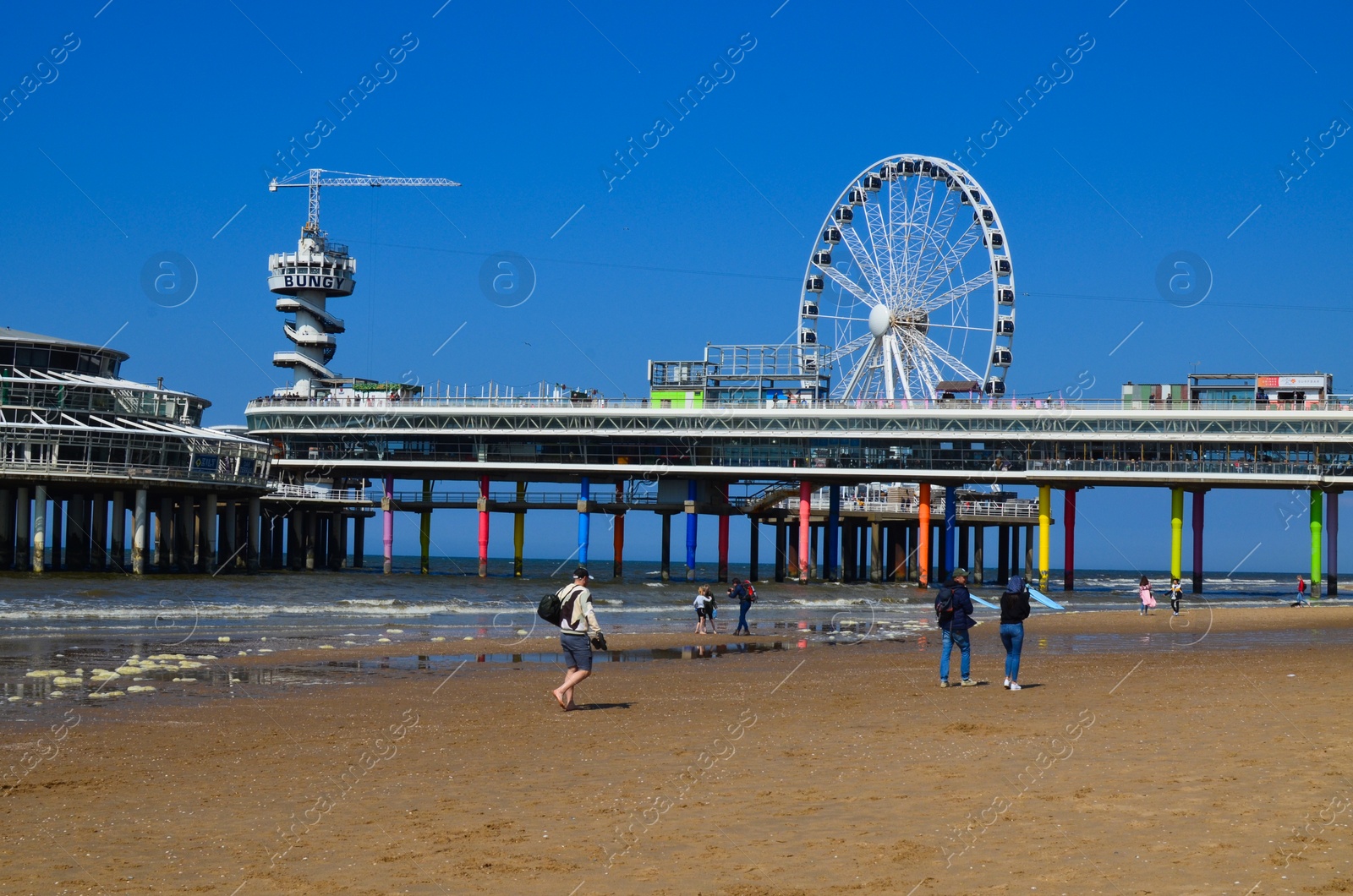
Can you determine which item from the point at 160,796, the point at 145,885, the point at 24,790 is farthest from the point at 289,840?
the point at 24,790

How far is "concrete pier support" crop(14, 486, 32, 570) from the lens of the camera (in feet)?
197

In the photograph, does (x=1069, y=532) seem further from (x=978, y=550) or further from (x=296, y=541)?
(x=296, y=541)

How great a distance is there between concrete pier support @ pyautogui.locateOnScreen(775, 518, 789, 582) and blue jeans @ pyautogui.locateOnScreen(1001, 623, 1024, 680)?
53.1 meters

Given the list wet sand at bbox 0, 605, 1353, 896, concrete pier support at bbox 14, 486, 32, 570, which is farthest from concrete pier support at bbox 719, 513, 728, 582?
wet sand at bbox 0, 605, 1353, 896

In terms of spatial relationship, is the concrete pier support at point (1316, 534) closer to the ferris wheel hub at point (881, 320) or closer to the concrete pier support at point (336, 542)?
the ferris wheel hub at point (881, 320)

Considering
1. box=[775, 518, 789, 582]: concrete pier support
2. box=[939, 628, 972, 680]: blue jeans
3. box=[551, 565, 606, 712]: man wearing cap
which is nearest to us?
box=[551, 565, 606, 712]: man wearing cap

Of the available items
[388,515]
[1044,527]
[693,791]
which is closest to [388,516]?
[388,515]

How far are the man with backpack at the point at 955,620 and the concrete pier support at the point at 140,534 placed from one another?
163 ft

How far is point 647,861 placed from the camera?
919 centimetres

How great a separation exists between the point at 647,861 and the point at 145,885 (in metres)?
3.11

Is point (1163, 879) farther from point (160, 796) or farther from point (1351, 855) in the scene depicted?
point (160, 796)

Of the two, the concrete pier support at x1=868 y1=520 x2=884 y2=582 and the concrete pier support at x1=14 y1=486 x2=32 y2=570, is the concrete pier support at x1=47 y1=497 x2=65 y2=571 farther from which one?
the concrete pier support at x1=868 y1=520 x2=884 y2=582

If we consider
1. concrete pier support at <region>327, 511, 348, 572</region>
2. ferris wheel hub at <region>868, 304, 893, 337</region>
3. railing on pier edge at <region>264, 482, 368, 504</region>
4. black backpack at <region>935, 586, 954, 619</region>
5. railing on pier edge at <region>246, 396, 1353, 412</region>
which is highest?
ferris wheel hub at <region>868, 304, 893, 337</region>

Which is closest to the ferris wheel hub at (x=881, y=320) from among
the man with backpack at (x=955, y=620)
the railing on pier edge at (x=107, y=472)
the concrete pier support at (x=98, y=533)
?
the railing on pier edge at (x=107, y=472)
